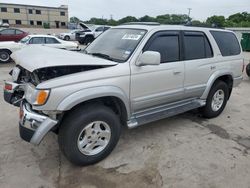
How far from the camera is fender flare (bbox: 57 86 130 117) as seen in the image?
268 centimetres

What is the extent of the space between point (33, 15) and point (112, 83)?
72.5 m

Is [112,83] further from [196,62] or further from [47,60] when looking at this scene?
[196,62]

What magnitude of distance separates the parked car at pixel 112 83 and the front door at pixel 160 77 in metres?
0.01

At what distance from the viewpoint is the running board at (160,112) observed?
3514mm

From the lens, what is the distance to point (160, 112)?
3832mm

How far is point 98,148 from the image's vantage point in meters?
3.23

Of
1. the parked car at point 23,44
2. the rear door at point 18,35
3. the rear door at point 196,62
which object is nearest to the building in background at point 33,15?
the rear door at point 18,35

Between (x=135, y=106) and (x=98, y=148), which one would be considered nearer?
(x=98, y=148)

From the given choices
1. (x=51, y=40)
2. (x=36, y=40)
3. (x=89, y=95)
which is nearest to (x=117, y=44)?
(x=89, y=95)

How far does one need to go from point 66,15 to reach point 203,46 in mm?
71178

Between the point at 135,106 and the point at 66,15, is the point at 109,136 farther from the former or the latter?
the point at 66,15

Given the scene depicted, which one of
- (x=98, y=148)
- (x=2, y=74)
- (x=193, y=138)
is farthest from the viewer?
(x=2, y=74)

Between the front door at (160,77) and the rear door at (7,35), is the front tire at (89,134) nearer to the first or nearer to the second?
the front door at (160,77)

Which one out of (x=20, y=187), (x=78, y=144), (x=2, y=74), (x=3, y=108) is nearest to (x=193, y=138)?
(x=78, y=144)
